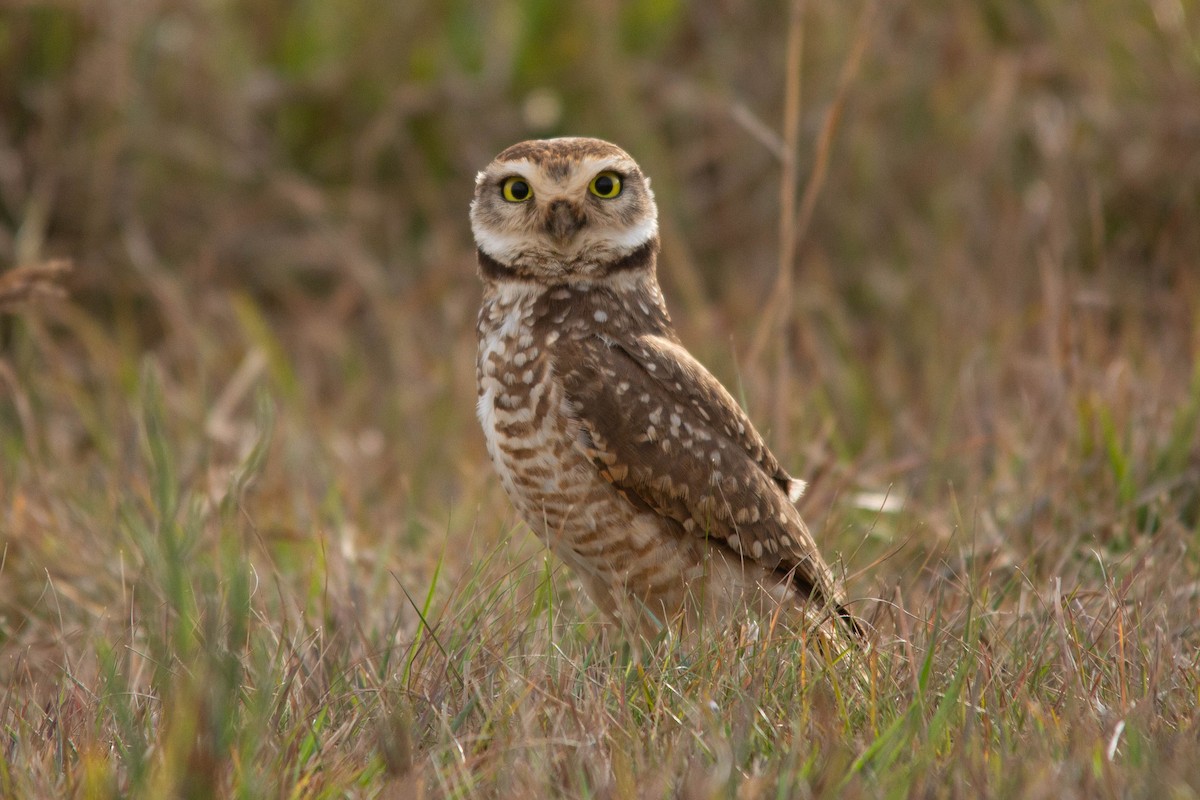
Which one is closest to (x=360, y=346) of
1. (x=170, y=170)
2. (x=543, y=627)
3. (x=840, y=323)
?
(x=170, y=170)

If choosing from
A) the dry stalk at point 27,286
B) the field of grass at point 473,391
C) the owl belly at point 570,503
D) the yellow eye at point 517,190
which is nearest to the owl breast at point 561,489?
the owl belly at point 570,503

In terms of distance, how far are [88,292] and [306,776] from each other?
442 cm

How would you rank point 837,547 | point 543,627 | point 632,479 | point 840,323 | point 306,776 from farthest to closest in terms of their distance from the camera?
point 840,323 < point 837,547 < point 632,479 < point 543,627 < point 306,776

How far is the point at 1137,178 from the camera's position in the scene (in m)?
5.80

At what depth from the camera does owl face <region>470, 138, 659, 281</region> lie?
328 centimetres

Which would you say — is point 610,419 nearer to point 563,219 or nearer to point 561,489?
point 561,489

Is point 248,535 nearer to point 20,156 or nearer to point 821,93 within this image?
point 20,156

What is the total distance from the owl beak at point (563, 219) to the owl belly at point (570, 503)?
258mm

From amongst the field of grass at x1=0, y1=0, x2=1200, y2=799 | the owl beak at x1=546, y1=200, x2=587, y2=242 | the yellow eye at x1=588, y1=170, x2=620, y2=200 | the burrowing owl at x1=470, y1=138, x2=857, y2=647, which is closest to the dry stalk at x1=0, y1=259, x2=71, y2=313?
the field of grass at x1=0, y1=0, x2=1200, y2=799

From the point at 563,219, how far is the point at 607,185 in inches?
6.2

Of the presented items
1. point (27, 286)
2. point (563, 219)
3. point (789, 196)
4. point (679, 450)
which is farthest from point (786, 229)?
point (27, 286)

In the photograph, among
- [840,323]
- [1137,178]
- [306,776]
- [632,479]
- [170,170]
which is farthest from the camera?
[170,170]

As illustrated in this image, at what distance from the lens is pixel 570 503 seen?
3102 millimetres

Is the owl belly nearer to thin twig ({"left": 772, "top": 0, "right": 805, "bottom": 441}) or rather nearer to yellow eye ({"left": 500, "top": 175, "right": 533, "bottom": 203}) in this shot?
yellow eye ({"left": 500, "top": 175, "right": 533, "bottom": 203})
